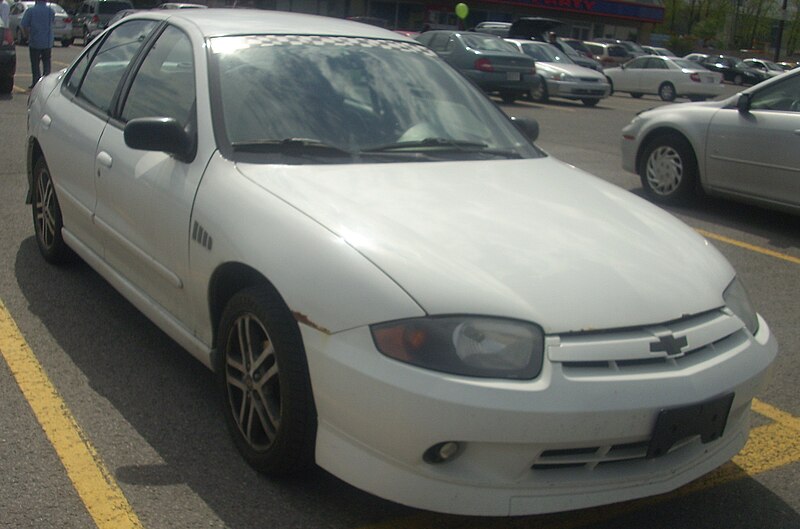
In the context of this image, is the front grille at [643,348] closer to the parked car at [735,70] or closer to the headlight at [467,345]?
the headlight at [467,345]

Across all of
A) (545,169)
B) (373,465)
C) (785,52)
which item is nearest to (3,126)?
(545,169)

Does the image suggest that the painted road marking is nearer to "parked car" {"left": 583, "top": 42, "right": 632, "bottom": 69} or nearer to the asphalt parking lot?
the asphalt parking lot

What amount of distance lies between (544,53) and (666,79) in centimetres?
601

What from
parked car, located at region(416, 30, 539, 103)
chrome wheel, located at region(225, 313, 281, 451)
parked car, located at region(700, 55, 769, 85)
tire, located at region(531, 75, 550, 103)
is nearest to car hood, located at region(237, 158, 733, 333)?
chrome wheel, located at region(225, 313, 281, 451)

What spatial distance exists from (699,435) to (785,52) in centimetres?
8113

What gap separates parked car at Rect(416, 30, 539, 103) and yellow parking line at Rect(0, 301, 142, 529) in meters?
16.4

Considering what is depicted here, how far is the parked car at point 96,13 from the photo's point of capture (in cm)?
3416

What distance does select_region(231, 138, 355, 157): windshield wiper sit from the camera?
3777 mm

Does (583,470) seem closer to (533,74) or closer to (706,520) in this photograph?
(706,520)

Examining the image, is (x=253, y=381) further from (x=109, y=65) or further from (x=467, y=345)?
(x=109, y=65)

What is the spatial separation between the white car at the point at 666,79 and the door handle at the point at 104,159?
24.6m

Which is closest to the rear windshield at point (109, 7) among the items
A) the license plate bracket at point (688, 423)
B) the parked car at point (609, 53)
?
the parked car at point (609, 53)

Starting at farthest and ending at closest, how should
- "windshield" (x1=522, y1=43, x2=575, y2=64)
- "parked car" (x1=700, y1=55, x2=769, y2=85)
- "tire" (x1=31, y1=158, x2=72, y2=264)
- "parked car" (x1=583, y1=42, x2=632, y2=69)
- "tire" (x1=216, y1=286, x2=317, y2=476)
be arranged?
"parked car" (x1=700, y1=55, x2=769, y2=85), "parked car" (x1=583, y1=42, x2=632, y2=69), "windshield" (x1=522, y1=43, x2=575, y2=64), "tire" (x1=31, y1=158, x2=72, y2=264), "tire" (x1=216, y1=286, x2=317, y2=476)

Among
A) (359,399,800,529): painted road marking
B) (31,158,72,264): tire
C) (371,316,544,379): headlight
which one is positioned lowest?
(359,399,800,529): painted road marking
